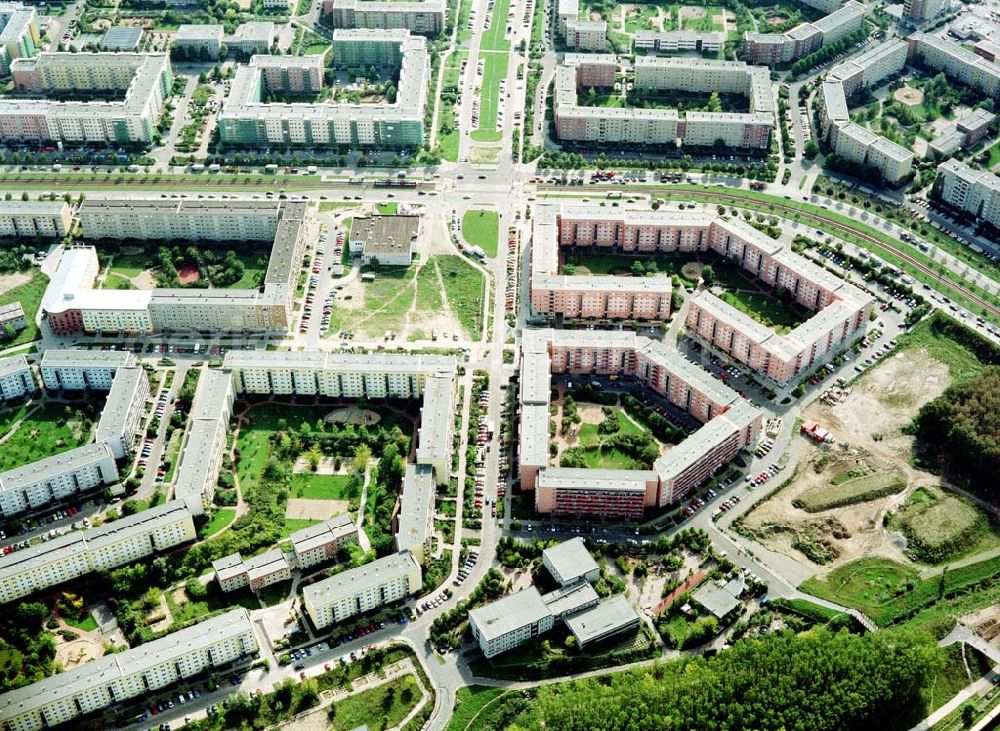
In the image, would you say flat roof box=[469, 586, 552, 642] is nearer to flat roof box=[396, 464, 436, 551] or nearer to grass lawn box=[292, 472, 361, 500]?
flat roof box=[396, 464, 436, 551]

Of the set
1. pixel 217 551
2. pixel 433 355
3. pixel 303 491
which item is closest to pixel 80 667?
pixel 217 551

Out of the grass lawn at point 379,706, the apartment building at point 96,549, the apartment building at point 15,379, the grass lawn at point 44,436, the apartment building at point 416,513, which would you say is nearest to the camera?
the grass lawn at point 379,706

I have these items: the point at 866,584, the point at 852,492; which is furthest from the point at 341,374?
the point at 866,584

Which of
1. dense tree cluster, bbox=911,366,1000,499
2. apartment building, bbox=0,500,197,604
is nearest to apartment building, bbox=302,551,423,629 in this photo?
apartment building, bbox=0,500,197,604

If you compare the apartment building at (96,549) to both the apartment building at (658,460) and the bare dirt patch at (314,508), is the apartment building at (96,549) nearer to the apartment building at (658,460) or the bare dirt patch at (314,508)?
the bare dirt patch at (314,508)

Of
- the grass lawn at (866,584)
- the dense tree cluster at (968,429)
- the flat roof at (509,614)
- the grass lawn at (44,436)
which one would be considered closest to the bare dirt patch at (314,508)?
the flat roof at (509,614)

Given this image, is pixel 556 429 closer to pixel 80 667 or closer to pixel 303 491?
pixel 303 491
